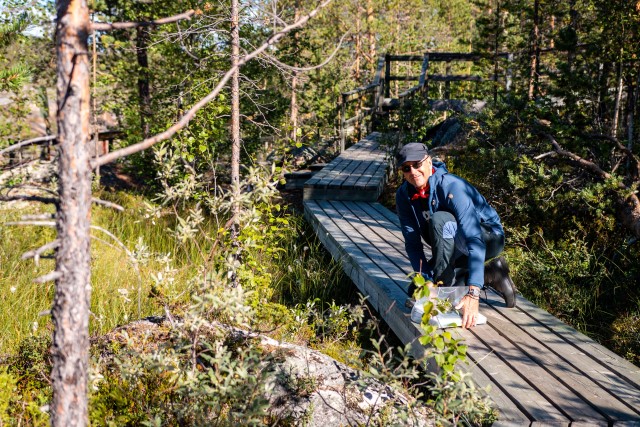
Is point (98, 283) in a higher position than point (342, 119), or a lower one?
lower

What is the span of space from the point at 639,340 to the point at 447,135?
6.66 meters

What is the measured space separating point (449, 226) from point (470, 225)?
14cm

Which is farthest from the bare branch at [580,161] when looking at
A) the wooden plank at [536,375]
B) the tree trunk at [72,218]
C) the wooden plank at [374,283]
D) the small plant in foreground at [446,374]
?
the tree trunk at [72,218]

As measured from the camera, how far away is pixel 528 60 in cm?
1022

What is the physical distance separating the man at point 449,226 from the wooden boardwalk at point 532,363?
23cm

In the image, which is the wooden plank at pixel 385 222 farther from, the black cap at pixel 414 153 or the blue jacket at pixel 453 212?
the black cap at pixel 414 153

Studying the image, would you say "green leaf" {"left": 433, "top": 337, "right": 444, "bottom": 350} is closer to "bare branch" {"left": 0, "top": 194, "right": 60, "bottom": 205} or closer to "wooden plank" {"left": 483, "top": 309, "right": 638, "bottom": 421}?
"wooden plank" {"left": 483, "top": 309, "right": 638, "bottom": 421}

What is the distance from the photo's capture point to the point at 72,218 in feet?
6.74

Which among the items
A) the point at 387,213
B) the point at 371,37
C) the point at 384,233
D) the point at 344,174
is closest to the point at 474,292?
the point at 384,233

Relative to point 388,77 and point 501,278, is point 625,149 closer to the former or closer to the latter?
point 501,278

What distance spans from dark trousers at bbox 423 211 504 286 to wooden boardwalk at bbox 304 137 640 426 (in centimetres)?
37

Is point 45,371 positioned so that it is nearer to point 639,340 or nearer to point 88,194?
point 88,194

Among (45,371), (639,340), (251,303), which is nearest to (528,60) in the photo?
(639,340)

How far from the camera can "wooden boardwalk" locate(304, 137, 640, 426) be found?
3027 millimetres
